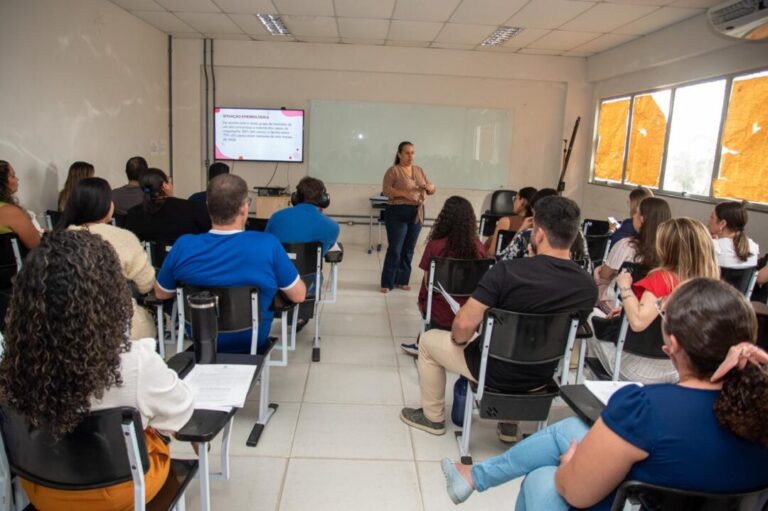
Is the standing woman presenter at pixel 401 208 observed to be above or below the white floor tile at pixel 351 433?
above

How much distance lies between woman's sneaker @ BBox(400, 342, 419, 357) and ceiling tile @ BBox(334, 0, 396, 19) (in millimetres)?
3504

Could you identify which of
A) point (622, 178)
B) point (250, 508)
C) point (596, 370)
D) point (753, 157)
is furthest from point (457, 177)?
point (250, 508)

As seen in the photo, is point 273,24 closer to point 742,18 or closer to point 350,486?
point 742,18

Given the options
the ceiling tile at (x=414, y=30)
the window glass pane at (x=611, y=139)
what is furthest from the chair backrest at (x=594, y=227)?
the ceiling tile at (x=414, y=30)

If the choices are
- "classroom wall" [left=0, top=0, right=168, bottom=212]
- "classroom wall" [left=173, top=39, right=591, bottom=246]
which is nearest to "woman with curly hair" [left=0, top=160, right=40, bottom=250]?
"classroom wall" [left=0, top=0, right=168, bottom=212]

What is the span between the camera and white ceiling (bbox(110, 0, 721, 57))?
16.5 ft

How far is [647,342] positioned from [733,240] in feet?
5.64

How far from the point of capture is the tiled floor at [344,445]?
2.08 m

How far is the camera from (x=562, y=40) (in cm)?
637

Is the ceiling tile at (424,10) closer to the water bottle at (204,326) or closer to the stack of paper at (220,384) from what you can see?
the water bottle at (204,326)

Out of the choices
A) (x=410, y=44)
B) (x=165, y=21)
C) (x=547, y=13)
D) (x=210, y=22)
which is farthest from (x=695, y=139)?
(x=165, y=21)

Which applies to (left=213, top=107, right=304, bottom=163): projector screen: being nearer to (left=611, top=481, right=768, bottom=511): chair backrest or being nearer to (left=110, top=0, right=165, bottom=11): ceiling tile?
(left=110, top=0, right=165, bottom=11): ceiling tile

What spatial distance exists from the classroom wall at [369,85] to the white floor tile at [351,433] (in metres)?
5.24

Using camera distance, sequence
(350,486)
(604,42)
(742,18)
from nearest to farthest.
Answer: (350,486)
(742,18)
(604,42)
